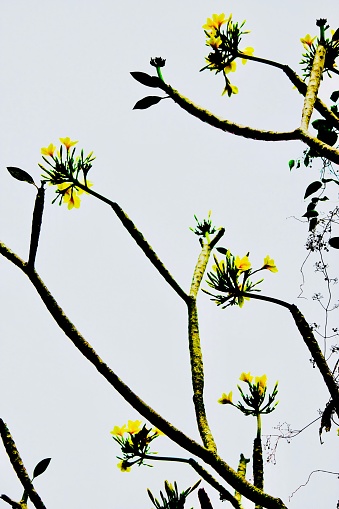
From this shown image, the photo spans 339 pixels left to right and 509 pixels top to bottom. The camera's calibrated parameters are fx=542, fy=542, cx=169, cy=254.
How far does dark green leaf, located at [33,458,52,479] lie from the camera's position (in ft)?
3.38

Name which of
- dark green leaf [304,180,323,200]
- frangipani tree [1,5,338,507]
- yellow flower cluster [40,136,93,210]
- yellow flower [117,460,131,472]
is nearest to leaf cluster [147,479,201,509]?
frangipani tree [1,5,338,507]

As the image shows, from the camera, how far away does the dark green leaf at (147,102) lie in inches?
59.3

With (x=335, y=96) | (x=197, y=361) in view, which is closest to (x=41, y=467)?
(x=197, y=361)

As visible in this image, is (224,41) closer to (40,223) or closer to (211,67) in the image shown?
(211,67)

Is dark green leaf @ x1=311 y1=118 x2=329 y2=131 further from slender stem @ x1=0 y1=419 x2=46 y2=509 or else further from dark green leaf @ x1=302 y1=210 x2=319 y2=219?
slender stem @ x1=0 y1=419 x2=46 y2=509

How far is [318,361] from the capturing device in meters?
1.24

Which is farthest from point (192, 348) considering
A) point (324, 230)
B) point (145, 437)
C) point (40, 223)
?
point (324, 230)

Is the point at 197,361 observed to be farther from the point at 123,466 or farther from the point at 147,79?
the point at 147,79

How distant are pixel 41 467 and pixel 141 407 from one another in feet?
0.88

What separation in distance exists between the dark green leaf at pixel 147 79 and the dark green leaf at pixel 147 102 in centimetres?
3

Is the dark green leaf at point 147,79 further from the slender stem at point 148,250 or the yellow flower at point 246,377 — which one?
the yellow flower at point 246,377

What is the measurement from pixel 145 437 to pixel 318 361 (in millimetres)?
→ 540

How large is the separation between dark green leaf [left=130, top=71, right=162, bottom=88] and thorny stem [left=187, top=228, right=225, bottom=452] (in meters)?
0.53

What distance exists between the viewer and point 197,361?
1259 mm
